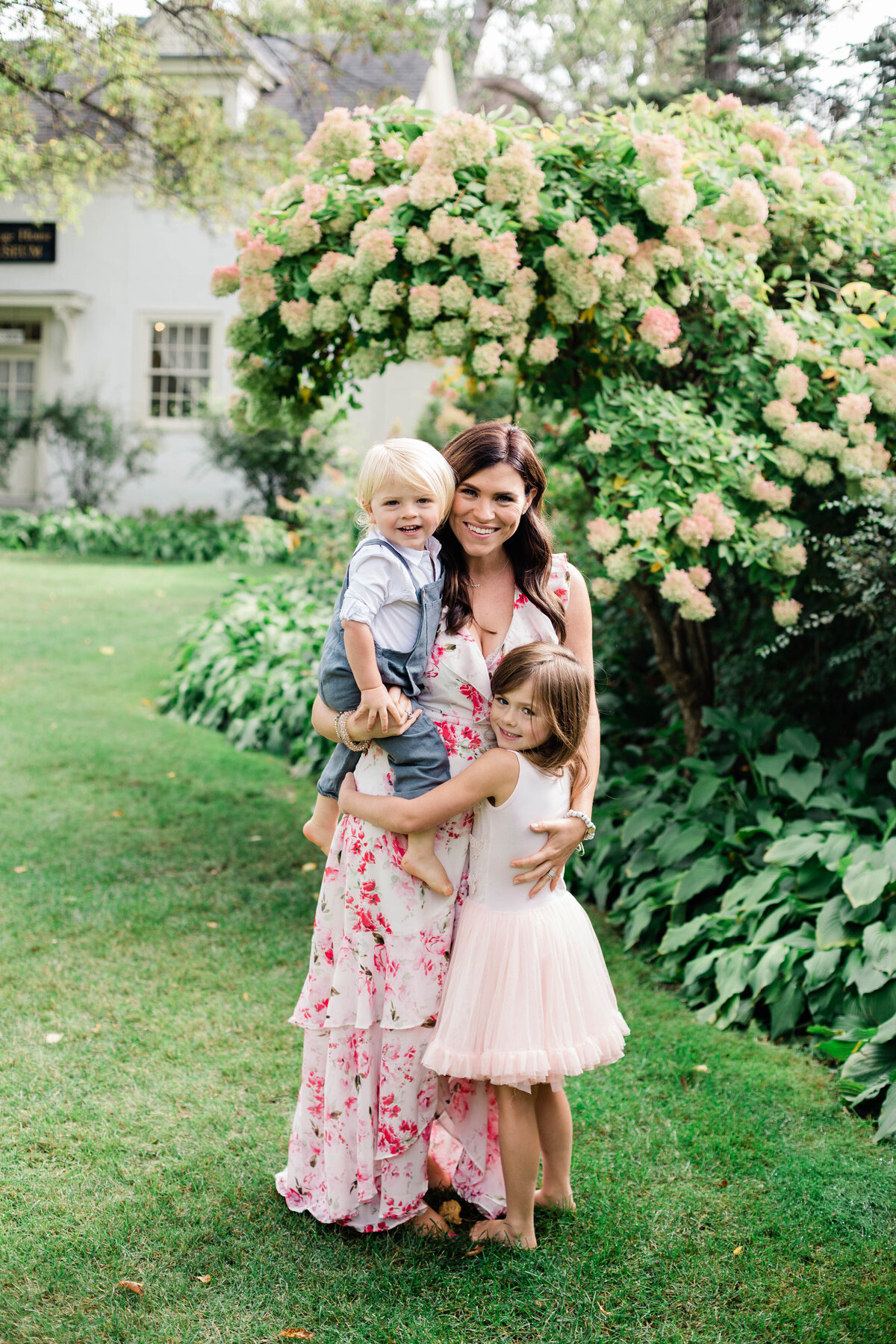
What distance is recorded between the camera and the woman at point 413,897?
8.09 feet

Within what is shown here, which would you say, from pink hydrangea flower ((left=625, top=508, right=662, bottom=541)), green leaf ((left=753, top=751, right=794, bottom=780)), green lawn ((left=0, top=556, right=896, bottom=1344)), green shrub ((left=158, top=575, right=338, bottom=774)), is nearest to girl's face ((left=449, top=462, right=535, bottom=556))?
pink hydrangea flower ((left=625, top=508, right=662, bottom=541))

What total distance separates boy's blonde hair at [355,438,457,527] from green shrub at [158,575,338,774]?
3820 mm

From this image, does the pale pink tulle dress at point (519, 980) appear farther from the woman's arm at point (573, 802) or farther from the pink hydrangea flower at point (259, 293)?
the pink hydrangea flower at point (259, 293)

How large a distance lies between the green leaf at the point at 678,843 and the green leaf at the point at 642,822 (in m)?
0.08

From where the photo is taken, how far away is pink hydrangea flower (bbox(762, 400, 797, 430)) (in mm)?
4062

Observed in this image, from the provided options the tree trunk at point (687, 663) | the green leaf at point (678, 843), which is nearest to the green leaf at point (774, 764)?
the green leaf at point (678, 843)

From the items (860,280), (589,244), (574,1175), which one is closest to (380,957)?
(574,1175)

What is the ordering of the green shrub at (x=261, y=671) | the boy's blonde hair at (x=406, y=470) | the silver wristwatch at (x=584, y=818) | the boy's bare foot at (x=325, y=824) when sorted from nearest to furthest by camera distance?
the boy's blonde hair at (x=406, y=470), the silver wristwatch at (x=584, y=818), the boy's bare foot at (x=325, y=824), the green shrub at (x=261, y=671)

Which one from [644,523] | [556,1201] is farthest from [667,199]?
[556,1201]

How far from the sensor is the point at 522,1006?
7.77 ft

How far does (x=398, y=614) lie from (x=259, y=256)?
2.24 m

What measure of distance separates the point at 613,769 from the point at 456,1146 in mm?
2577

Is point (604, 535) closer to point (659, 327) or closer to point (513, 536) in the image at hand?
point (659, 327)

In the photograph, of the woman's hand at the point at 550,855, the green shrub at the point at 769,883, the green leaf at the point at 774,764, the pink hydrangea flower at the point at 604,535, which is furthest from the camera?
the green leaf at the point at 774,764
